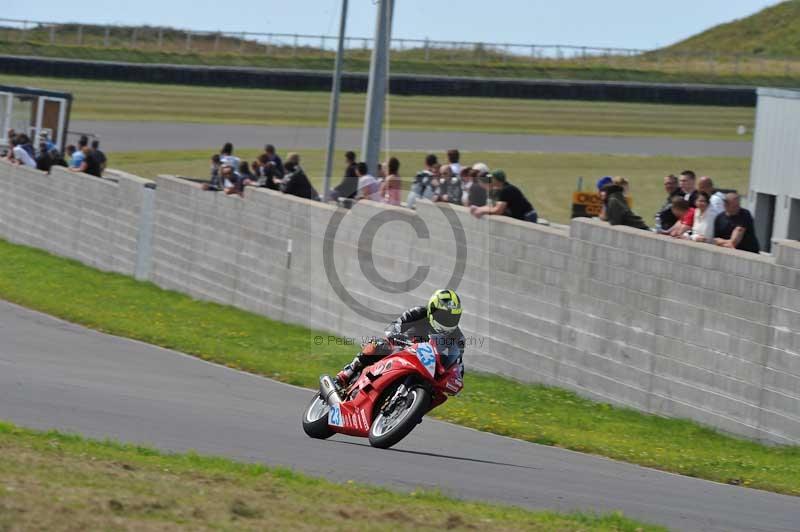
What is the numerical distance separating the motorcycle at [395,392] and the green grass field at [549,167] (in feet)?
83.5

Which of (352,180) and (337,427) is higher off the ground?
(352,180)

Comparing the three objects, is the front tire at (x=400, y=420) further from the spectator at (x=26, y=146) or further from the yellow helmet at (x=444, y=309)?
the spectator at (x=26, y=146)

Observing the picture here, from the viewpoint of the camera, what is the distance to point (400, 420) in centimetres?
1141

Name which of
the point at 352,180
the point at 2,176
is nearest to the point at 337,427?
the point at 352,180

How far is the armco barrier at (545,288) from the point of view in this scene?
14117 mm

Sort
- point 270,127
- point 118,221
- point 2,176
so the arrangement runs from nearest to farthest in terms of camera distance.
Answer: point 118,221 → point 2,176 → point 270,127

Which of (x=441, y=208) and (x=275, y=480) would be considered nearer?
(x=275, y=480)

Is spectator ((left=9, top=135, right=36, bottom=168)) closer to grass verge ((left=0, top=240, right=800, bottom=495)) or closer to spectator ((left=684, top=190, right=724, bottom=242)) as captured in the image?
grass verge ((left=0, top=240, right=800, bottom=495))

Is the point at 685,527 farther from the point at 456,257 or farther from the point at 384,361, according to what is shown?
the point at 456,257

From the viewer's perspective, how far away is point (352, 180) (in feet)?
71.7

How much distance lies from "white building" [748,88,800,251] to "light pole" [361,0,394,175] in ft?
22.2

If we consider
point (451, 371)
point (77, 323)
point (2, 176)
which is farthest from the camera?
point (2, 176)

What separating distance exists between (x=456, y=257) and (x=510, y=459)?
282 inches

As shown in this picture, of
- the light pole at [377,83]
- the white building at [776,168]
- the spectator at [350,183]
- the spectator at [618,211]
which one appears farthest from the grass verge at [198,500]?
the white building at [776,168]
